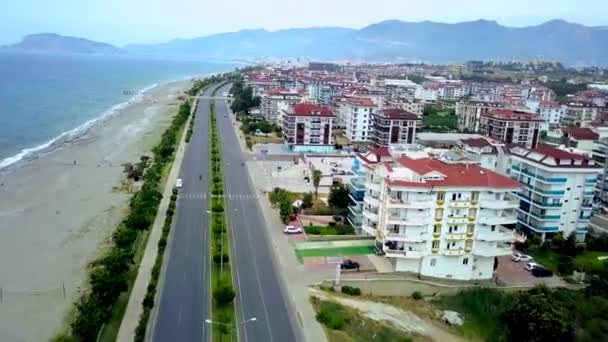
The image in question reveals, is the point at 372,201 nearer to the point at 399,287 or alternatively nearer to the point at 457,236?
the point at 457,236

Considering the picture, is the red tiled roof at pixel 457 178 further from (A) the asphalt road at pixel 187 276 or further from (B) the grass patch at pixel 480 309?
(A) the asphalt road at pixel 187 276

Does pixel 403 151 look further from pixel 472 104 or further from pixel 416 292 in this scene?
pixel 472 104

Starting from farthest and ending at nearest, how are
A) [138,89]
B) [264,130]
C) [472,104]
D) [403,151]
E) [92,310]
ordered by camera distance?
[138,89] → [472,104] → [264,130] → [403,151] → [92,310]

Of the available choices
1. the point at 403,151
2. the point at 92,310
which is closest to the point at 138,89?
the point at 403,151

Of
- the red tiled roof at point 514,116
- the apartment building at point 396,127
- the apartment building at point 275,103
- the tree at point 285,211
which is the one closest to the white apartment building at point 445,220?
the tree at point 285,211

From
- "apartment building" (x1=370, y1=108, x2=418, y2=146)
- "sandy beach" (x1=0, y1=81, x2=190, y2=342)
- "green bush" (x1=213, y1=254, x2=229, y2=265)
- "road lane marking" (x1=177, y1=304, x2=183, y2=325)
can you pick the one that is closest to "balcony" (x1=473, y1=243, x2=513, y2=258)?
"green bush" (x1=213, y1=254, x2=229, y2=265)

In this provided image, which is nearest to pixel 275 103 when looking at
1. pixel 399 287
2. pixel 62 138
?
pixel 62 138

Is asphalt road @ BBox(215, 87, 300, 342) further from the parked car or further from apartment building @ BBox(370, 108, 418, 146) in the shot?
apartment building @ BBox(370, 108, 418, 146)
